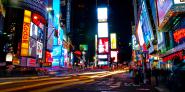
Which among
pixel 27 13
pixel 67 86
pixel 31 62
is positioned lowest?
pixel 67 86

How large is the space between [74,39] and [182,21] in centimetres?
12997

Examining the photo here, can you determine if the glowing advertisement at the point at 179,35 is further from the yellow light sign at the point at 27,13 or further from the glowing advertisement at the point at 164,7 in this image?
the yellow light sign at the point at 27,13

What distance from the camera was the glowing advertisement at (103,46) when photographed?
377 feet

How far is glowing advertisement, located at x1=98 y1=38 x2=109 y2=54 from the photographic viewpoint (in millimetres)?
114875

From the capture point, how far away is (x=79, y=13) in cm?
16238

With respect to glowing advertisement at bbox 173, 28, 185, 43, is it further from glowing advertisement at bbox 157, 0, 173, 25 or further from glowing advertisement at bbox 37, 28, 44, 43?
glowing advertisement at bbox 37, 28, 44, 43

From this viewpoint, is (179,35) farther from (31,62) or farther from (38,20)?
(38,20)

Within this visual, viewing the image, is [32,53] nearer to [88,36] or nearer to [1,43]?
[1,43]

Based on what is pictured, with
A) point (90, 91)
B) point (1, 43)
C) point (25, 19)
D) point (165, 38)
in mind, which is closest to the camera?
point (90, 91)

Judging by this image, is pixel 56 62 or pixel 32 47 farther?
pixel 56 62

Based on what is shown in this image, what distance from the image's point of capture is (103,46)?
382 feet

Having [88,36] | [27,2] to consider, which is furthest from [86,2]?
[27,2]

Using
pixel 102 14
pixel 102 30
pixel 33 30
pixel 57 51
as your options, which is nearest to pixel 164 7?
pixel 33 30

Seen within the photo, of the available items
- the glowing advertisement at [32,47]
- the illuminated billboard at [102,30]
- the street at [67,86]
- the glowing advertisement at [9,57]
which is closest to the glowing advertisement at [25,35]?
the glowing advertisement at [32,47]
